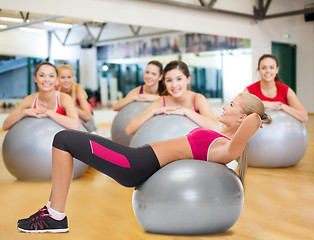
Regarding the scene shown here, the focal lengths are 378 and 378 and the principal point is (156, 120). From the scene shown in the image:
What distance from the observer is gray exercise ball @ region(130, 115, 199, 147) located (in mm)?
2586

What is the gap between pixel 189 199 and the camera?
1693 millimetres

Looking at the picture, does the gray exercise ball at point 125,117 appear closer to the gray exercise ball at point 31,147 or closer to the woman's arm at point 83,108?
the woman's arm at point 83,108

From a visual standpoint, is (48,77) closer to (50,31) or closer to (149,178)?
(149,178)

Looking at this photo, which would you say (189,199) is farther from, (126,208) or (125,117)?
(125,117)

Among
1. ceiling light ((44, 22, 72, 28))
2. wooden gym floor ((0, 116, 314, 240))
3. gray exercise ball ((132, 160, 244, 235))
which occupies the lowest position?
wooden gym floor ((0, 116, 314, 240))

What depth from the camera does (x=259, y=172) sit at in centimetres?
346

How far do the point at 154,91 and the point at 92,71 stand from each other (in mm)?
4519

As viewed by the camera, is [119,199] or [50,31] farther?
[50,31]

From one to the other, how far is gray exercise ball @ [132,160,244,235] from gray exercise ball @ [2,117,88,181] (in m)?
1.40

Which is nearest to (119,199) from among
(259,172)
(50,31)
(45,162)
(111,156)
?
(45,162)

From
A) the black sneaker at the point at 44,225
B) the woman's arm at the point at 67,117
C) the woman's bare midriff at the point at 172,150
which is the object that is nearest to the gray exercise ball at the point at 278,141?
the woman's arm at the point at 67,117

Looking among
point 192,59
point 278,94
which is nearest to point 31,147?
point 278,94

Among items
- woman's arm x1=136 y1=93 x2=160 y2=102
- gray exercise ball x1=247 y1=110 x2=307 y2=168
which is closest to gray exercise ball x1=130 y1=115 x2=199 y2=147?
gray exercise ball x1=247 y1=110 x2=307 y2=168

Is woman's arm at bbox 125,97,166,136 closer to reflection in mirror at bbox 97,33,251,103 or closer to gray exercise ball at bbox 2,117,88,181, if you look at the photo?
gray exercise ball at bbox 2,117,88,181
